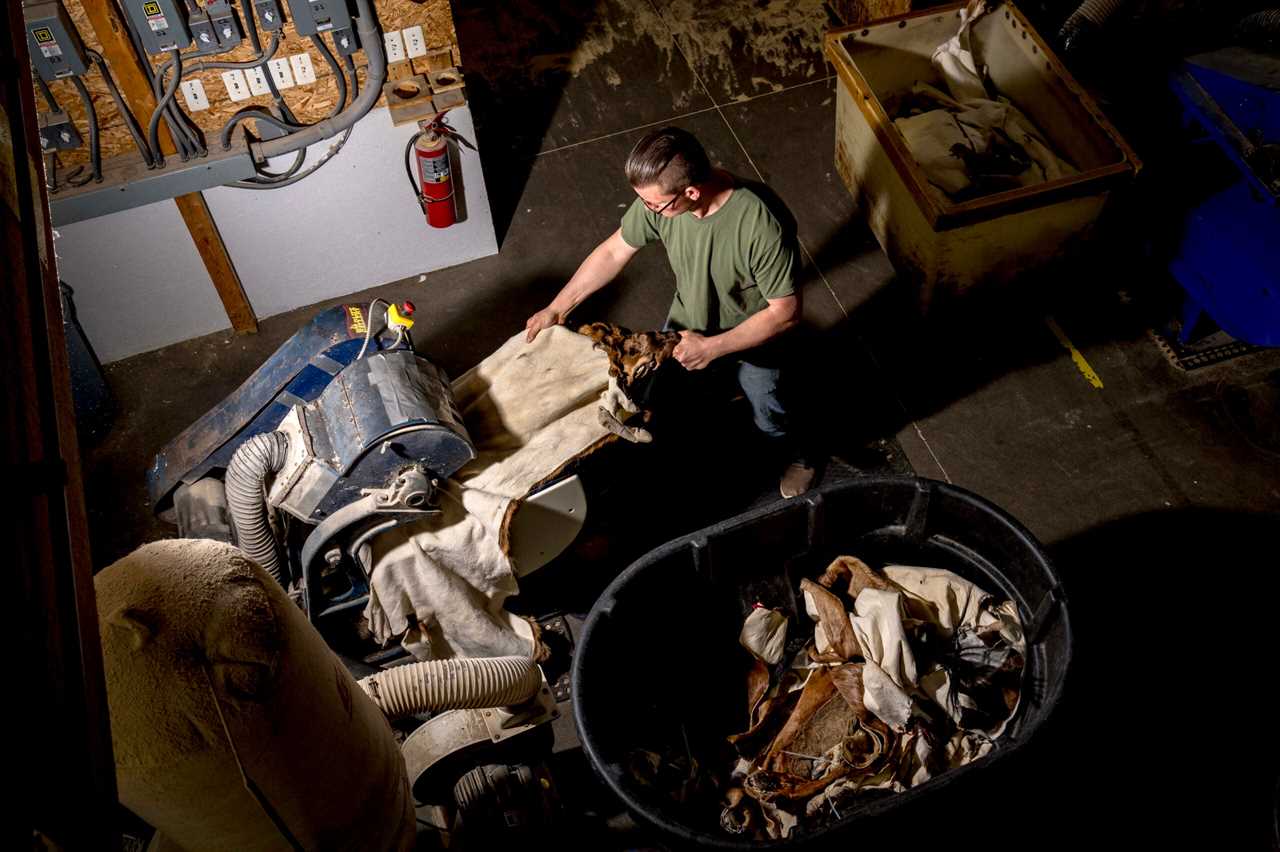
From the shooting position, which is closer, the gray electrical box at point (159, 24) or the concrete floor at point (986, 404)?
the concrete floor at point (986, 404)

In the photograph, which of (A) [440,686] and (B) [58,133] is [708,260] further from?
(B) [58,133]

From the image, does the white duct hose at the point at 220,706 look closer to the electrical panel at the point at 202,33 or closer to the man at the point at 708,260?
the man at the point at 708,260

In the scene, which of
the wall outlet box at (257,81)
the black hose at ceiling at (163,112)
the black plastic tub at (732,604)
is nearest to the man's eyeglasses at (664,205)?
the black plastic tub at (732,604)

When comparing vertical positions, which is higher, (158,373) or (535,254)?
(535,254)

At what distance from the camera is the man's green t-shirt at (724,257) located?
10.9ft

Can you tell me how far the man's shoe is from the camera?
417 cm

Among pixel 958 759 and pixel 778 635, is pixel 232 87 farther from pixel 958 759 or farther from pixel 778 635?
pixel 958 759

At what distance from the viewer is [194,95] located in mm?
4090

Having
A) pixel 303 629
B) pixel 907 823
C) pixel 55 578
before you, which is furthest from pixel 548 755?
pixel 55 578

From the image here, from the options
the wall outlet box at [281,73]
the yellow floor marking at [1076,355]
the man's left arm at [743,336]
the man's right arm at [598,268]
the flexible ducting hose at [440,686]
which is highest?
the wall outlet box at [281,73]

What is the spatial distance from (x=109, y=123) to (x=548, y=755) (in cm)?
310

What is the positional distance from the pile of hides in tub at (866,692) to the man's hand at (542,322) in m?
1.20

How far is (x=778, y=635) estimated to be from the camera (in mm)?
3314

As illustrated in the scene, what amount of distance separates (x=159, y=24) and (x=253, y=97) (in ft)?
1.68
